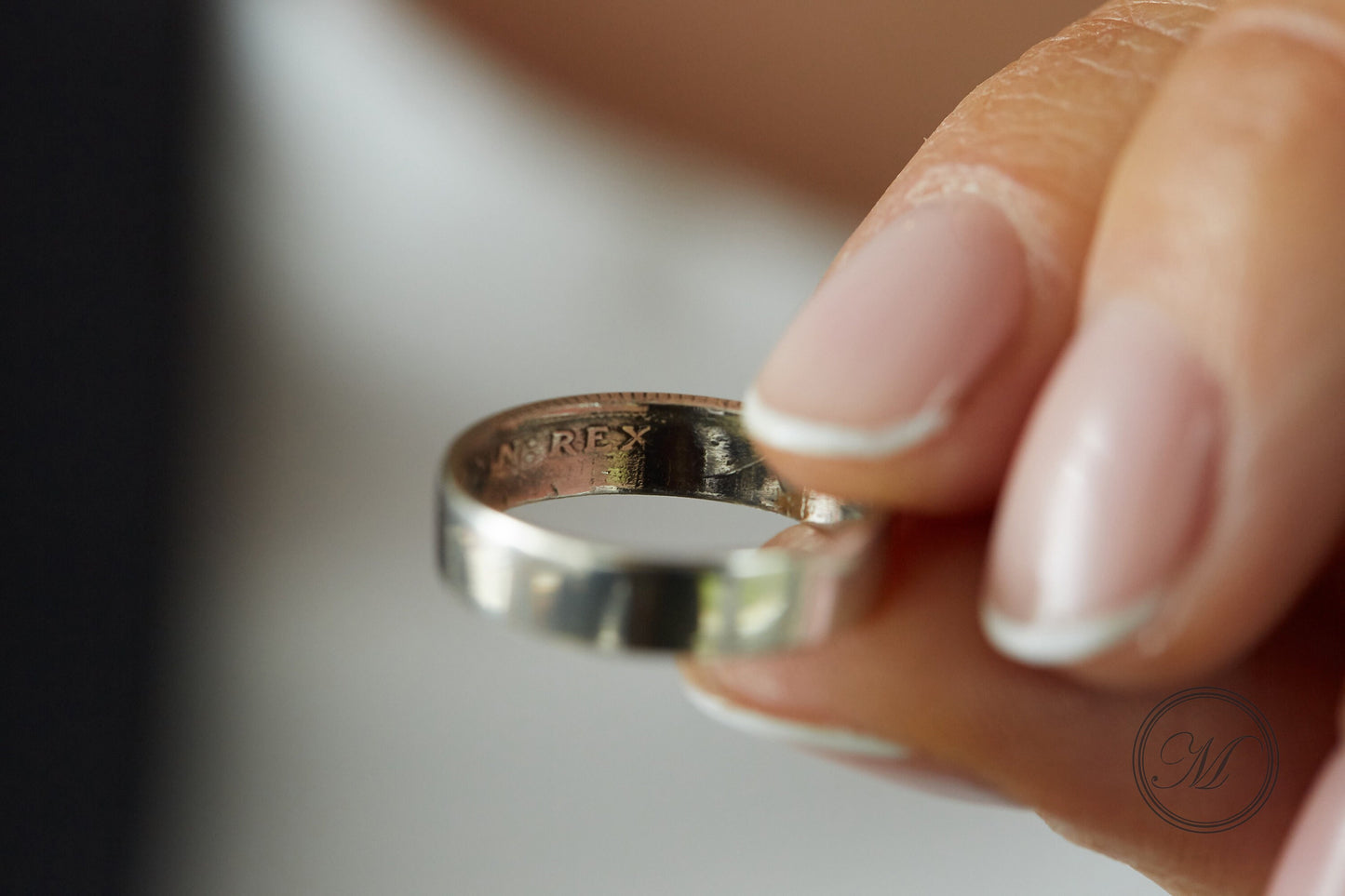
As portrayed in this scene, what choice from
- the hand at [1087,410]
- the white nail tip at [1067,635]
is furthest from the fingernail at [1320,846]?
the white nail tip at [1067,635]

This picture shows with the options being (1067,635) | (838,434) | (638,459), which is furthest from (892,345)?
(638,459)

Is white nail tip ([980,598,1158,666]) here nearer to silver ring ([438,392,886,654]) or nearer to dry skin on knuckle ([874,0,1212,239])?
silver ring ([438,392,886,654])

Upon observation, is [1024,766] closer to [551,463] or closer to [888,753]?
[888,753]

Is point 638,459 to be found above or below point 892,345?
below

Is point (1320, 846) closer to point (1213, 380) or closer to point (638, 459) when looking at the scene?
point (1213, 380)

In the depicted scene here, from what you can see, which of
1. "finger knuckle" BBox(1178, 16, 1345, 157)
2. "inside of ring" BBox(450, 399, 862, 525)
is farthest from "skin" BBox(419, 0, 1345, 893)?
"inside of ring" BBox(450, 399, 862, 525)

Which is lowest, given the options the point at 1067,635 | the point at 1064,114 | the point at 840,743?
the point at 840,743

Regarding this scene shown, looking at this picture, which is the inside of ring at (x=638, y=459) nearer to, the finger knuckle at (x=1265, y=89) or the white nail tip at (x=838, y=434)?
the white nail tip at (x=838, y=434)
